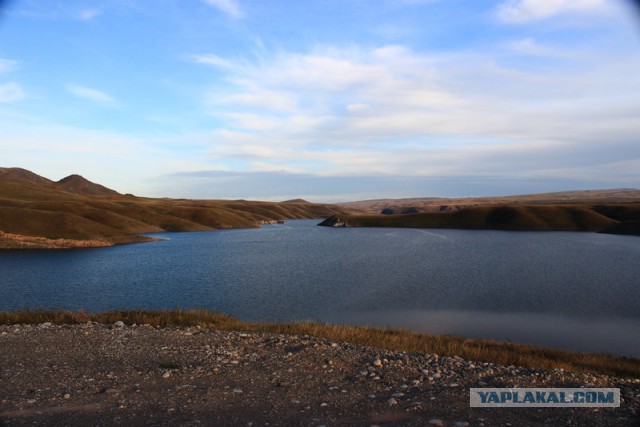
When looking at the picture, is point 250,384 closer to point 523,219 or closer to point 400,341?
point 400,341

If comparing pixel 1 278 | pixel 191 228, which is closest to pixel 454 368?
pixel 1 278

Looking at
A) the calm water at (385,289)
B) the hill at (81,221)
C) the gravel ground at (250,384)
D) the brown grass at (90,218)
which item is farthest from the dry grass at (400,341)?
the brown grass at (90,218)

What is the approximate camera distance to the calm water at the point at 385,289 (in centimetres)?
2850

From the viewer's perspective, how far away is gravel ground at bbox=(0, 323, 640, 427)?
30.6ft

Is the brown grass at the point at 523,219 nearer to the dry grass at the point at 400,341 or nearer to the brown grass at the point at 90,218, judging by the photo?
the brown grass at the point at 90,218

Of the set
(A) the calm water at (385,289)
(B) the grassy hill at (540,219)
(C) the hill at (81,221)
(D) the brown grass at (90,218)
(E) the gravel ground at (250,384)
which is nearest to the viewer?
(E) the gravel ground at (250,384)

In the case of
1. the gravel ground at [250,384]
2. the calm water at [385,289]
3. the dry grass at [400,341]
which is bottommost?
the calm water at [385,289]

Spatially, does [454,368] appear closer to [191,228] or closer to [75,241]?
[75,241]

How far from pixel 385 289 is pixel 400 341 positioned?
900 inches

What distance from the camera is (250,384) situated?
11320 millimetres

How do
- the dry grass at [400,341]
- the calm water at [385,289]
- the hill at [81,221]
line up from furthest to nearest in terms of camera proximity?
the hill at [81,221] < the calm water at [385,289] < the dry grass at [400,341]

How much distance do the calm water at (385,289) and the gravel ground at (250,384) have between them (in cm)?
1363

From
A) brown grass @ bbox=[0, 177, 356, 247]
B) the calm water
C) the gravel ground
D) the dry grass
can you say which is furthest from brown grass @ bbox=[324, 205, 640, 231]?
the gravel ground

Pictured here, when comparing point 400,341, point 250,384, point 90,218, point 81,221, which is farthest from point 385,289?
point 90,218
